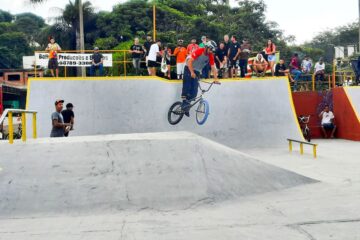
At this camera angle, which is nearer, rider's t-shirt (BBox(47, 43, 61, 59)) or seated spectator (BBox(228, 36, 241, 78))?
rider's t-shirt (BBox(47, 43, 61, 59))

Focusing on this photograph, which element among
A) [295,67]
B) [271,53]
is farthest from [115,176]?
[295,67]

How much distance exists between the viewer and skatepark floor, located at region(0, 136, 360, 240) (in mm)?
6156

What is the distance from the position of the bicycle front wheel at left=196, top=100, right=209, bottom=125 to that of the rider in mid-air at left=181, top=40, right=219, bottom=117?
380mm

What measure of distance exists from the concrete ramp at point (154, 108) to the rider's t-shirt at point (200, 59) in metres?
1.16

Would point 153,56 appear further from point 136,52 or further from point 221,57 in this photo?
point 221,57

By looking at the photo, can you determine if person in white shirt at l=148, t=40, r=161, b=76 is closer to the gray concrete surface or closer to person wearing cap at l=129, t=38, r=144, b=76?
person wearing cap at l=129, t=38, r=144, b=76

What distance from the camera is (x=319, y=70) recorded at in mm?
21797

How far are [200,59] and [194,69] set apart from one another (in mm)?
450

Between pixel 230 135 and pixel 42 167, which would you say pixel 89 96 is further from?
pixel 42 167

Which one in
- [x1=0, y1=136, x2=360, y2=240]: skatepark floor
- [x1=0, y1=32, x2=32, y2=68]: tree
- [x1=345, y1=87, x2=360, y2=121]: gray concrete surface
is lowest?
[x1=0, y1=136, x2=360, y2=240]: skatepark floor

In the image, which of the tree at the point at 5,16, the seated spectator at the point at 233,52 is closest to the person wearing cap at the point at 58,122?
the seated spectator at the point at 233,52

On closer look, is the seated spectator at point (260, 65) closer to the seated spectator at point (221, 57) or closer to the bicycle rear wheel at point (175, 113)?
the seated spectator at point (221, 57)

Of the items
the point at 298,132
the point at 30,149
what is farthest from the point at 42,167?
the point at 298,132

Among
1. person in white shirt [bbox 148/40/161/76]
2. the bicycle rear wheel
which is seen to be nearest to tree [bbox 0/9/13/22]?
person in white shirt [bbox 148/40/161/76]
